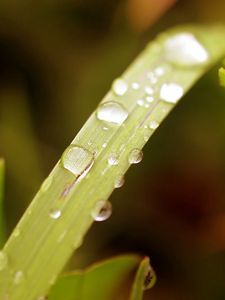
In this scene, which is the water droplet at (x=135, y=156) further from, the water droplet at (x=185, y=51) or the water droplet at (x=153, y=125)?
the water droplet at (x=185, y=51)

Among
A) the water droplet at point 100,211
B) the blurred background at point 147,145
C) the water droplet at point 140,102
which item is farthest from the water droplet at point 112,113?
the blurred background at point 147,145

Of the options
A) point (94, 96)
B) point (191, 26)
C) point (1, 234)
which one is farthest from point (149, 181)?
point (1, 234)

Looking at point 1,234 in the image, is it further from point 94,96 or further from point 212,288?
point 94,96

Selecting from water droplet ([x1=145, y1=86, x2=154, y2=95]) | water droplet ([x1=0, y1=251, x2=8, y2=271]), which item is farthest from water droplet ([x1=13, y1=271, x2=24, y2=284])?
water droplet ([x1=145, y1=86, x2=154, y2=95])

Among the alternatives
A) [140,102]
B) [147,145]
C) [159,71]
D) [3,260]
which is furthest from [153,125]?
[147,145]

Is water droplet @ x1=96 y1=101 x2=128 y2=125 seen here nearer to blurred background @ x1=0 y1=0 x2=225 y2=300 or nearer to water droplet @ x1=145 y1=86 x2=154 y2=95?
water droplet @ x1=145 y1=86 x2=154 y2=95

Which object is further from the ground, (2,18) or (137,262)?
(2,18)
